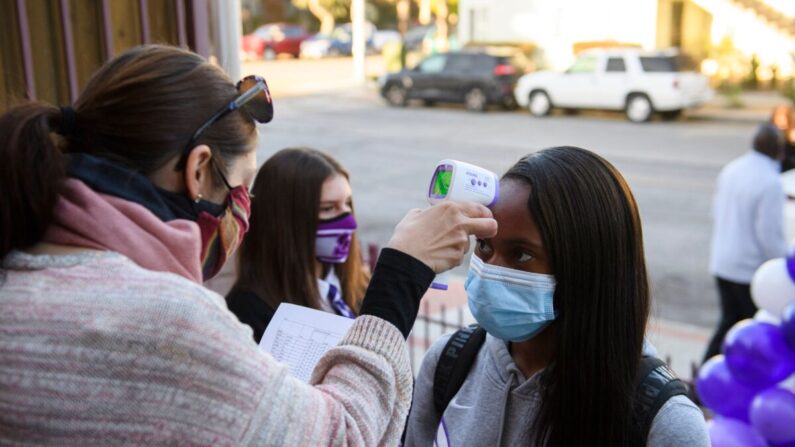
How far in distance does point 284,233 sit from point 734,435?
211 cm

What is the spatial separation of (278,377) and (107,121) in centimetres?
55

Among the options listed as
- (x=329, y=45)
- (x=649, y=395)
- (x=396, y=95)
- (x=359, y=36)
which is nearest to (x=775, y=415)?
(x=649, y=395)

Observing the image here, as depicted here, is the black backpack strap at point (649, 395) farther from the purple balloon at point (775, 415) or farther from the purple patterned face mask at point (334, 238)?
the purple balloon at point (775, 415)

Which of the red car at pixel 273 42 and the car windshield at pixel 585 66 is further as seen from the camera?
the red car at pixel 273 42

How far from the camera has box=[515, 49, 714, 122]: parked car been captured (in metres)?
17.7

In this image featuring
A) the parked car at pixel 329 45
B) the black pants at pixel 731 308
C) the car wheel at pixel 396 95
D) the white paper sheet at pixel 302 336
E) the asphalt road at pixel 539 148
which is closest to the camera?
the white paper sheet at pixel 302 336

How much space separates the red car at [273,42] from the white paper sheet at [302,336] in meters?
35.5

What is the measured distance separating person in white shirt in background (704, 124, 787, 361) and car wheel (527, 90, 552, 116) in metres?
14.5

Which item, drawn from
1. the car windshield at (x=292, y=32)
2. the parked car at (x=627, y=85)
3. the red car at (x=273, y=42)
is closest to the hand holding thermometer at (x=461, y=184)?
the parked car at (x=627, y=85)

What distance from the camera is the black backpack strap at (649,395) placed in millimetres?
1760

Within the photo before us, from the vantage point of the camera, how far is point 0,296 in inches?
51.1

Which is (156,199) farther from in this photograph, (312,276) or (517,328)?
(312,276)

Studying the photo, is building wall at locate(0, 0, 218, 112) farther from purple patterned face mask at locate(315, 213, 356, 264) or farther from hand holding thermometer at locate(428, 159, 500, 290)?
hand holding thermometer at locate(428, 159, 500, 290)

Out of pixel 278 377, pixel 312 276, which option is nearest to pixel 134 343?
pixel 278 377
